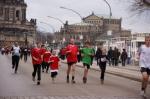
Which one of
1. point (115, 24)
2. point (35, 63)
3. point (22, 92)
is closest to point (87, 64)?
point (35, 63)

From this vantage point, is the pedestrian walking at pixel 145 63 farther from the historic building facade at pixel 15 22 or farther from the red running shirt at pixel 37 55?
the historic building facade at pixel 15 22

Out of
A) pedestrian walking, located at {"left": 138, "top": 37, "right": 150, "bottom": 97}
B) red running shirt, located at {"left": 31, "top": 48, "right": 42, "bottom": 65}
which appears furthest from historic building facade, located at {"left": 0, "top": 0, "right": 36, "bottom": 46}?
pedestrian walking, located at {"left": 138, "top": 37, "right": 150, "bottom": 97}

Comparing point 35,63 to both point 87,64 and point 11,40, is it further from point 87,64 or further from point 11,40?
point 11,40

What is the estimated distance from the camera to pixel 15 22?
181375 millimetres

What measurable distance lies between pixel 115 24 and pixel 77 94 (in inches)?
6512

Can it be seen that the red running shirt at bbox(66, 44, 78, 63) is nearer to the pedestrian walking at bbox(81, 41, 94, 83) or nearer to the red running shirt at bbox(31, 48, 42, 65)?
the pedestrian walking at bbox(81, 41, 94, 83)

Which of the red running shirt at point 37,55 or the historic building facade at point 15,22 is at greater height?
the historic building facade at point 15,22

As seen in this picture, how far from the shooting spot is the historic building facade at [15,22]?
176 metres

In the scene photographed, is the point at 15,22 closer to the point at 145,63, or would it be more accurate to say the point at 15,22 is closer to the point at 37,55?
the point at 37,55

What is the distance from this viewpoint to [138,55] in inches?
762

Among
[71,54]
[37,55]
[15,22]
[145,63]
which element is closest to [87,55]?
[71,54]

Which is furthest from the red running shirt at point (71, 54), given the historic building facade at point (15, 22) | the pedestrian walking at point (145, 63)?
the historic building facade at point (15, 22)

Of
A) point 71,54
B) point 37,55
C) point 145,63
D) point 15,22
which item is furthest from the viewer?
point 15,22

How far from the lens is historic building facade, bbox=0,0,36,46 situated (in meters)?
176
